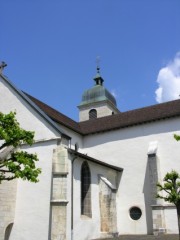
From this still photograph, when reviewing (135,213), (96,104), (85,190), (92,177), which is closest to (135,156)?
(135,213)

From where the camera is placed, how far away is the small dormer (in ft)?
142

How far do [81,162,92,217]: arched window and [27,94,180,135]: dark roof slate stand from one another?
485cm

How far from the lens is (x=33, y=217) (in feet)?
54.1

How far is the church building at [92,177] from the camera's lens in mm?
16328

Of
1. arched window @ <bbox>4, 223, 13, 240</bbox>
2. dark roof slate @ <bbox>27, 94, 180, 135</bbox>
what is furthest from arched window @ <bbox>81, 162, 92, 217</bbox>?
dark roof slate @ <bbox>27, 94, 180, 135</bbox>

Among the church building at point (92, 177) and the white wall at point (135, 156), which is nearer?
the church building at point (92, 177)

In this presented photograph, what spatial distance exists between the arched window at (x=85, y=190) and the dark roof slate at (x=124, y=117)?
4.85 meters

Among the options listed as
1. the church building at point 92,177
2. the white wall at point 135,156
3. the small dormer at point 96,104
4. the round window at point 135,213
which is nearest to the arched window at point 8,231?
the church building at point 92,177

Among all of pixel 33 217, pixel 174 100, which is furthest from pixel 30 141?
pixel 174 100

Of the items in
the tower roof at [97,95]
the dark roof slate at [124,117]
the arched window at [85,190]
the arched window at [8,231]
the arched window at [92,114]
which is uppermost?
the tower roof at [97,95]

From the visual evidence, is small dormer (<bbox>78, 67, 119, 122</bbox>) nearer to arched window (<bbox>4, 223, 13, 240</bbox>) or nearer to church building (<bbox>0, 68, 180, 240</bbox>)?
church building (<bbox>0, 68, 180, 240</bbox>)

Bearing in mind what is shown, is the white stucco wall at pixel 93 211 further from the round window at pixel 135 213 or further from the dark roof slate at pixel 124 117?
the dark roof slate at pixel 124 117

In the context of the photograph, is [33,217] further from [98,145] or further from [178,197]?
[98,145]

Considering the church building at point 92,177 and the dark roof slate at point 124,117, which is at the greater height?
the dark roof slate at point 124,117
